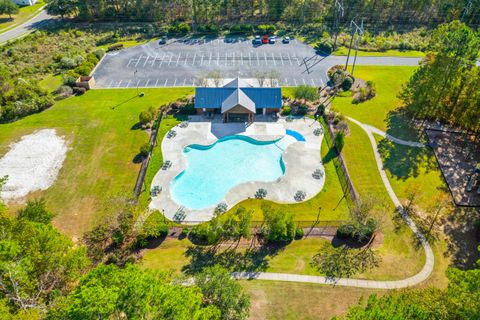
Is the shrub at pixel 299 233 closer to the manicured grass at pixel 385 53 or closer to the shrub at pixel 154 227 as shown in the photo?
the shrub at pixel 154 227

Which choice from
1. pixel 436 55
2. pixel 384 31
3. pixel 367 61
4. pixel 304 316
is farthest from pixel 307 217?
pixel 384 31

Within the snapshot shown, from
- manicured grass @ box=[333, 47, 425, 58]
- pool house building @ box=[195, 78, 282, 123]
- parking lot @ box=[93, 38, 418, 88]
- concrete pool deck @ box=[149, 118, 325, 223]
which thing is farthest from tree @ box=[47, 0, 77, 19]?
manicured grass @ box=[333, 47, 425, 58]

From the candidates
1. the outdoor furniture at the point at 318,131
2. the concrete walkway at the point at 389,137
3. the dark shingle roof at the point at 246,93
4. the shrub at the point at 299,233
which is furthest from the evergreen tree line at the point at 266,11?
the shrub at the point at 299,233

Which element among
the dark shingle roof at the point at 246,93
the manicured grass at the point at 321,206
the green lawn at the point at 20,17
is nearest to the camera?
the manicured grass at the point at 321,206

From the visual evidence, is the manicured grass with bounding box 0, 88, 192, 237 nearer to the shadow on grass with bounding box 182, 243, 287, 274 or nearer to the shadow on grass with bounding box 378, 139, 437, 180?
the shadow on grass with bounding box 182, 243, 287, 274

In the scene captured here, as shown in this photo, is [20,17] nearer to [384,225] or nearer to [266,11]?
[266,11]

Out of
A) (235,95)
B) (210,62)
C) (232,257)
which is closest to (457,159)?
(235,95)

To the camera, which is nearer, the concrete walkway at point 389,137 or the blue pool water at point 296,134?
the concrete walkway at point 389,137

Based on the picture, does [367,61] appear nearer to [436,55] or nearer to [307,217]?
[436,55]
